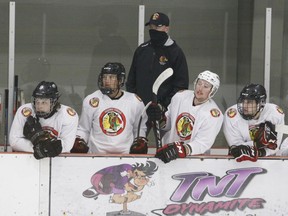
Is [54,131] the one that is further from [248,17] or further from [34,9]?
[248,17]

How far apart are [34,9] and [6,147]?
3.47 ft

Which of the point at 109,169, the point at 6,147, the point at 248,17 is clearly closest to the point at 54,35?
the point at 6,147

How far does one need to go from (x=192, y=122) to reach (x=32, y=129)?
87 cm

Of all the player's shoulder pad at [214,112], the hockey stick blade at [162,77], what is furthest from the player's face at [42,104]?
the player's shoulder pad at [214,112]

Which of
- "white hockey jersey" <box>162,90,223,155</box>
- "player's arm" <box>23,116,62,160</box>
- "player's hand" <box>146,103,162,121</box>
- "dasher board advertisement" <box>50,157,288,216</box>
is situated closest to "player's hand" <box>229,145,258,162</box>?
"dasher board advertisement" <box>50,157,288,216</box>

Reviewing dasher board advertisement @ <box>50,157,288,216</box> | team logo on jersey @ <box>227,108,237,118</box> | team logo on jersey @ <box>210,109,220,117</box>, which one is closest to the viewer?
dasher board advertisement @ <box>50,157,288,216</box>

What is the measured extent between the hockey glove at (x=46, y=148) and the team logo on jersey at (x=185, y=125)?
29.7 inches

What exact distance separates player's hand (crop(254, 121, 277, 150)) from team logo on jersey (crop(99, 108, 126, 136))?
741 millimetres

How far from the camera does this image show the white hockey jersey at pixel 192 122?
4301 millimetres

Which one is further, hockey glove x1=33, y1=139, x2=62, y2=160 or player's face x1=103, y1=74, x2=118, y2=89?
player's face x1=103, y1=74, x2=118, y2=89

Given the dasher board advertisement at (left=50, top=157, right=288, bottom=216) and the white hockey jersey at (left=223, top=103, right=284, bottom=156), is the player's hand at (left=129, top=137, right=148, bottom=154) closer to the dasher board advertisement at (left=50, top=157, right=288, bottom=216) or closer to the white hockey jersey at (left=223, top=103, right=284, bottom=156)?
the dasher board advertisement at (left=50, top=157, right=288, bottom=216)

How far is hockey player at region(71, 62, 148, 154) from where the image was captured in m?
4.48

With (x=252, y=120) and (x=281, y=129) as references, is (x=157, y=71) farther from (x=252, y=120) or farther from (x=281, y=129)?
(x=281, y=129)

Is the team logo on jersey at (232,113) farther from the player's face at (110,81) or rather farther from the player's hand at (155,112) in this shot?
the player's face at (110,81)
